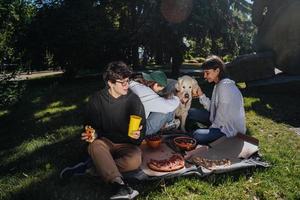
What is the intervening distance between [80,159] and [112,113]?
4.98ft

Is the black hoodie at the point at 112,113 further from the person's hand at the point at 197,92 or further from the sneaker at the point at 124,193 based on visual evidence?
the person's hand at the point at 197,92

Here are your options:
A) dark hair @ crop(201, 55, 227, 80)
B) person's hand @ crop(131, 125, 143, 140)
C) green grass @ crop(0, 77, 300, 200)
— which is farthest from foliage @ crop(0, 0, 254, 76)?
person's hand @ crop(131, 125, 143, 140)

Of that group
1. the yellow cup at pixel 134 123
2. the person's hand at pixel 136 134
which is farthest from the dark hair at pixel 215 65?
the yellow cup at pixel 134 123

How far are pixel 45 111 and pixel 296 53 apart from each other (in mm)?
10707

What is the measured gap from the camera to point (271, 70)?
49.2 ft

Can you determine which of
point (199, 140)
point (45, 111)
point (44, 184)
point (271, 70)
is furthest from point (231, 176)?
point (271, 70)

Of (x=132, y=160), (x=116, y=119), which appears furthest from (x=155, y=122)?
(x=132, y=160)

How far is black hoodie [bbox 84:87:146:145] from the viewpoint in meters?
5.68

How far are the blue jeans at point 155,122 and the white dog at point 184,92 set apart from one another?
22.7 inches

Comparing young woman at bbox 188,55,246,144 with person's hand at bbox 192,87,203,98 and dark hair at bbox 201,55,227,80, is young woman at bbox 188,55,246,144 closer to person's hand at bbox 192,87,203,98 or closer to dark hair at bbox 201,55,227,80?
dark hair at bbox 201,55,227,80

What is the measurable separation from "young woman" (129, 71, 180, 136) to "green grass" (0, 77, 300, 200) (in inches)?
60.5

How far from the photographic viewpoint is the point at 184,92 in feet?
25.5

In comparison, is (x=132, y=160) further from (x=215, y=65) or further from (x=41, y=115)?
(x=41, y=115)

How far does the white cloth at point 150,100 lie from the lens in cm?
677
